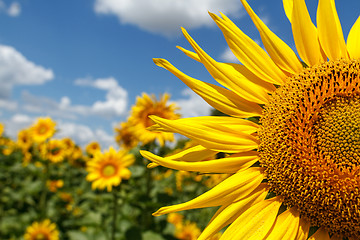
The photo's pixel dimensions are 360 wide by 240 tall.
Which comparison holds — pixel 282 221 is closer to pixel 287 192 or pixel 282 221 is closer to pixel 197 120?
pixel 287 192

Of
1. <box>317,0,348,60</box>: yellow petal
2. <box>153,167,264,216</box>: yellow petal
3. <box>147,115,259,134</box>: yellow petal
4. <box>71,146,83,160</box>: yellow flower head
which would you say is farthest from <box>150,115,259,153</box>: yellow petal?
<box>71,146,83,160</box>: yellow flower head

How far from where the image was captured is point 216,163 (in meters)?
1.71

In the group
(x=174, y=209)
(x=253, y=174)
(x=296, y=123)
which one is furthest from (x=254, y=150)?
(x=174, y=209)

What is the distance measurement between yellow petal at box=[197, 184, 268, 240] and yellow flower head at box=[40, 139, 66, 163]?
7855 mm

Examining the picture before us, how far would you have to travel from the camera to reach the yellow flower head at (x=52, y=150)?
896cm

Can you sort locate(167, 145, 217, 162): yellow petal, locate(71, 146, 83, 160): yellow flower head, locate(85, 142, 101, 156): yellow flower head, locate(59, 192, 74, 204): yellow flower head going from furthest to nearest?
locate(71, 146, 83, 160): yellow flower head → locate(85, 142, 101, 156): yellow flower head → locate(59, 192, 74, 204): yellow flower head → locate(167, 145, 217, 162): yellow petal

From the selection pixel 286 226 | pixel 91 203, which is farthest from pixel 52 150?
pixel 286 226

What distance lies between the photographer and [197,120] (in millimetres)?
1839

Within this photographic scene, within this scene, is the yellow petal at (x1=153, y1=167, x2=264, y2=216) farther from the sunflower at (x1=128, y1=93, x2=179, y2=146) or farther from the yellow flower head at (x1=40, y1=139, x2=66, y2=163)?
the yellow flower head at (x1=40, y1=139, x2=66, y2=163)

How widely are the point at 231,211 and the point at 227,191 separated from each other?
0.12 metres

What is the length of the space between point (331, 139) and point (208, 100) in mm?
688

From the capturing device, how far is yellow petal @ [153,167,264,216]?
1676 millimetres

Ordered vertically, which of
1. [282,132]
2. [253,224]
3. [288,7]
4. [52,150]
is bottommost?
[253,224]

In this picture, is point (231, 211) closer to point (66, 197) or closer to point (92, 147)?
point (66, 197)
